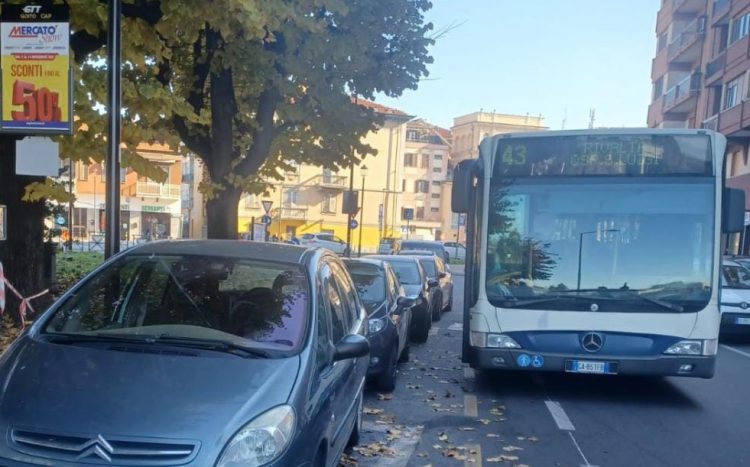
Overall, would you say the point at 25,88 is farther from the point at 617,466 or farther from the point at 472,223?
the point at 617,466

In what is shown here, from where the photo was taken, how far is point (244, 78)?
14.2m

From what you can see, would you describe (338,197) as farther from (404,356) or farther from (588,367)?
(588,367)

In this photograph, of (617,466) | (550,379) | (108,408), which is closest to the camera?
(108,408)

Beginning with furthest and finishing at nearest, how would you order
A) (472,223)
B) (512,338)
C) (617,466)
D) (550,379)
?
(550,379)
(472,223)
(512,338)
(617,466)

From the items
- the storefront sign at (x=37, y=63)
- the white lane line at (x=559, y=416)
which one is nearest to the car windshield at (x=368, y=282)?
the white lane line at (x=559, y=416)

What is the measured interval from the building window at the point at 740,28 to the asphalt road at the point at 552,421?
86.8 ft

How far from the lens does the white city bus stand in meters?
6.88

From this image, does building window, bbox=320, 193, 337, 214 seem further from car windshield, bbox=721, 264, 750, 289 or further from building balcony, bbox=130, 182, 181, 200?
car windshield, bbox=721, 264, 750, 289

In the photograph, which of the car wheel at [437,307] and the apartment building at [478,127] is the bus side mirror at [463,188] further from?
the apartment building at [478,127]

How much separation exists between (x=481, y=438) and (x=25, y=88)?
5.97 metres

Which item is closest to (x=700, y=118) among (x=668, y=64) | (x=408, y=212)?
(x=668, y=64)

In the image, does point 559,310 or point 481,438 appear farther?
point 559,310

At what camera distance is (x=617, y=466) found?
523cm

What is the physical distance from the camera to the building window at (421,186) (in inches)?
3246
